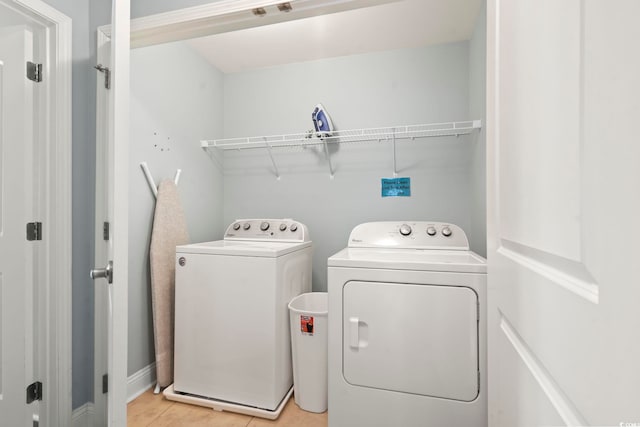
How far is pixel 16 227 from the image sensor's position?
1327 millimetres

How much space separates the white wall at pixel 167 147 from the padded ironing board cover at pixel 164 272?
0.07 metres

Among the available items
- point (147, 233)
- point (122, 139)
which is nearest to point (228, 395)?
point (147, 233)

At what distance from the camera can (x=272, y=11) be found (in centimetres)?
125

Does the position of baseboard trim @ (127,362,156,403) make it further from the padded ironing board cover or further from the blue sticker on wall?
the blue sticker on wall

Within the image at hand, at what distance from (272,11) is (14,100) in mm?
1231

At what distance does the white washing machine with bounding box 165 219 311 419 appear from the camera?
170cm

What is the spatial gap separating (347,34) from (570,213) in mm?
2284

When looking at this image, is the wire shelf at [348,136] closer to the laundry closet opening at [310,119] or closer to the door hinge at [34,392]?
the laundry closet opening at [310,119]

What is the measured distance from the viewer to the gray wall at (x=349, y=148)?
2.32 metres

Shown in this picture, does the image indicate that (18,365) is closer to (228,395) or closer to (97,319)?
(97,319)

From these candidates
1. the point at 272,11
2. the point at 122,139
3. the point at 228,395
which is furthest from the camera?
the point at 228,395

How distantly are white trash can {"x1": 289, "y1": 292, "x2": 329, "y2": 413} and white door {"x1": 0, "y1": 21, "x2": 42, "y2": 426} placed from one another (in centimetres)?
127

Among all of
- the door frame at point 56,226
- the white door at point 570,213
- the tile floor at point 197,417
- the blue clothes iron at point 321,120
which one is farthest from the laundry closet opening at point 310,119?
the white door at point 570,213

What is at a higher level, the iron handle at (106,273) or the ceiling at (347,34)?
the ceiling at (347,34)
